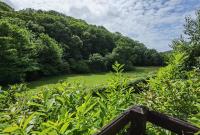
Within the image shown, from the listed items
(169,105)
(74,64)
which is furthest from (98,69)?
(169,105)

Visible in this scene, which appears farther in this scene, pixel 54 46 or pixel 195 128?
pixel 54 46

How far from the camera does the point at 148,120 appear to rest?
1.95 m

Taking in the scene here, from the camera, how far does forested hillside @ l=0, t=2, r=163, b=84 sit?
53.4m

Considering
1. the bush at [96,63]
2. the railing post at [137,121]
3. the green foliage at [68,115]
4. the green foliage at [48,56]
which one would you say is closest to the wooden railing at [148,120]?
the railing post at [137,121]

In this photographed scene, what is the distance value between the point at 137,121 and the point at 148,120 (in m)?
0.11

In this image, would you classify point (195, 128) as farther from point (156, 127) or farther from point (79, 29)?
point (79, 29)

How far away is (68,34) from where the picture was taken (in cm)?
8000

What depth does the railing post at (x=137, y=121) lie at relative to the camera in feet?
6.08

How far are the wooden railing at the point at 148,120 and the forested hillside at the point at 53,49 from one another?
1970 inches

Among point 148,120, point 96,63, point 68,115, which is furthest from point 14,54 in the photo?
A: point 68,115

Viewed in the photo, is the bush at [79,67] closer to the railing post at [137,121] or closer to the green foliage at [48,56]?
the green foliage at [48,56]

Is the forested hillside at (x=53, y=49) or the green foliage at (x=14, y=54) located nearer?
the green foliage at (x=14, y=54)

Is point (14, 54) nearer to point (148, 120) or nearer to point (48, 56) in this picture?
point (48, 56)

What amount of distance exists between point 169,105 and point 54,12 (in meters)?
102
